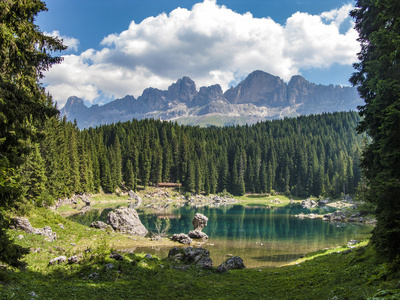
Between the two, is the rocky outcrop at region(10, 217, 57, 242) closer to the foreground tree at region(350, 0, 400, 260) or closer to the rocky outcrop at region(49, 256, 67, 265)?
the rocky outcrop at region(49, 256, 67, 265)

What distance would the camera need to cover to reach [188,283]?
15484mm

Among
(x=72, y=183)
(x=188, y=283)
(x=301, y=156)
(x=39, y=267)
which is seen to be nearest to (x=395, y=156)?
(x=188, y=283)

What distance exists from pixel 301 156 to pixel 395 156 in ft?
451

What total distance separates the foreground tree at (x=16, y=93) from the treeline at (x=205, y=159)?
57144 millimetres

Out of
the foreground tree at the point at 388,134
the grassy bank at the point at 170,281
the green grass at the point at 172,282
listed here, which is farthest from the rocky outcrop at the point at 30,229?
the foreground tree at the point at 388,134

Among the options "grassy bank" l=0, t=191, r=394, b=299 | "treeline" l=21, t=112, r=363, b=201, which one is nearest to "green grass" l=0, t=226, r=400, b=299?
"grassy bank" l=0, t=191, r=394, b=299

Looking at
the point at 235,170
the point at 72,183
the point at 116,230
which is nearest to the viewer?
the point at 116,230

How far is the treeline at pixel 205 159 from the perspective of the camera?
270ft

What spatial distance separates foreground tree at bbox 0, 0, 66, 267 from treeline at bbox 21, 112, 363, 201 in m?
57.1

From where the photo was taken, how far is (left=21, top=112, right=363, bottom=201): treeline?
270ft

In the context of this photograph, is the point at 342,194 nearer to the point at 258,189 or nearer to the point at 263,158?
the point at 258,189

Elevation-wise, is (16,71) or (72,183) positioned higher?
(16,71)

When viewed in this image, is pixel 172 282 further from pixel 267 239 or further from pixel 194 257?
pixel 267 239

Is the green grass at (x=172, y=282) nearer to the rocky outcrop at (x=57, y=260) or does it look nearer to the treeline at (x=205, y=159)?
the rocky outcrop at (x=57, y=260)
